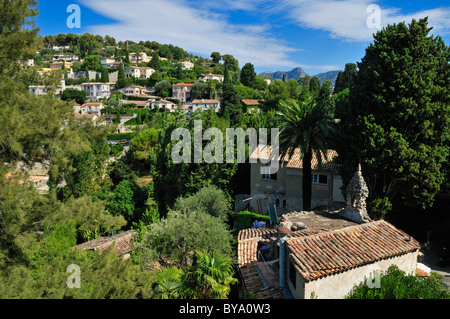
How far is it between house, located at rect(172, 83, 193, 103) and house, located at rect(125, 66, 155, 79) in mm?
28685

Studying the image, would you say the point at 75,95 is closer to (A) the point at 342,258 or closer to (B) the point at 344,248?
(B) the point at 344,248

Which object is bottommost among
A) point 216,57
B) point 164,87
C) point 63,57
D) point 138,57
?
point 164,87

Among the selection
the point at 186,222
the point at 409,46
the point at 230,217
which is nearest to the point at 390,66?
the point at 409,46

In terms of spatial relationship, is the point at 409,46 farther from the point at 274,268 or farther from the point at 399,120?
the point at 274,268

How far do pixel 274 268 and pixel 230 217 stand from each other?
13.8 meters

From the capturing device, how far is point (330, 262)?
31.6ft

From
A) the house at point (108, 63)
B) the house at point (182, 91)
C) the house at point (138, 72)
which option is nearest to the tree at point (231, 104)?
the house at point (182, 91)

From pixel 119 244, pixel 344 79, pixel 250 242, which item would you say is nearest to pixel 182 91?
pixel 344 79

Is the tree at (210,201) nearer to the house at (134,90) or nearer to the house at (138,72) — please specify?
the house at (134,90)

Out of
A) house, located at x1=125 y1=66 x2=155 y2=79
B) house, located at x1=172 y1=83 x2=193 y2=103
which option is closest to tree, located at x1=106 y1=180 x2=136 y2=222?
house, located at x1=172 y1=83 x2=193 y2=103

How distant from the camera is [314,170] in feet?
78.0

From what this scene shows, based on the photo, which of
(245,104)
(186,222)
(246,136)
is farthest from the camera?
(245,104)

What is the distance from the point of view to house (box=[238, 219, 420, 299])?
938cm

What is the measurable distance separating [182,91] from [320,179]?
77763 millimetres
